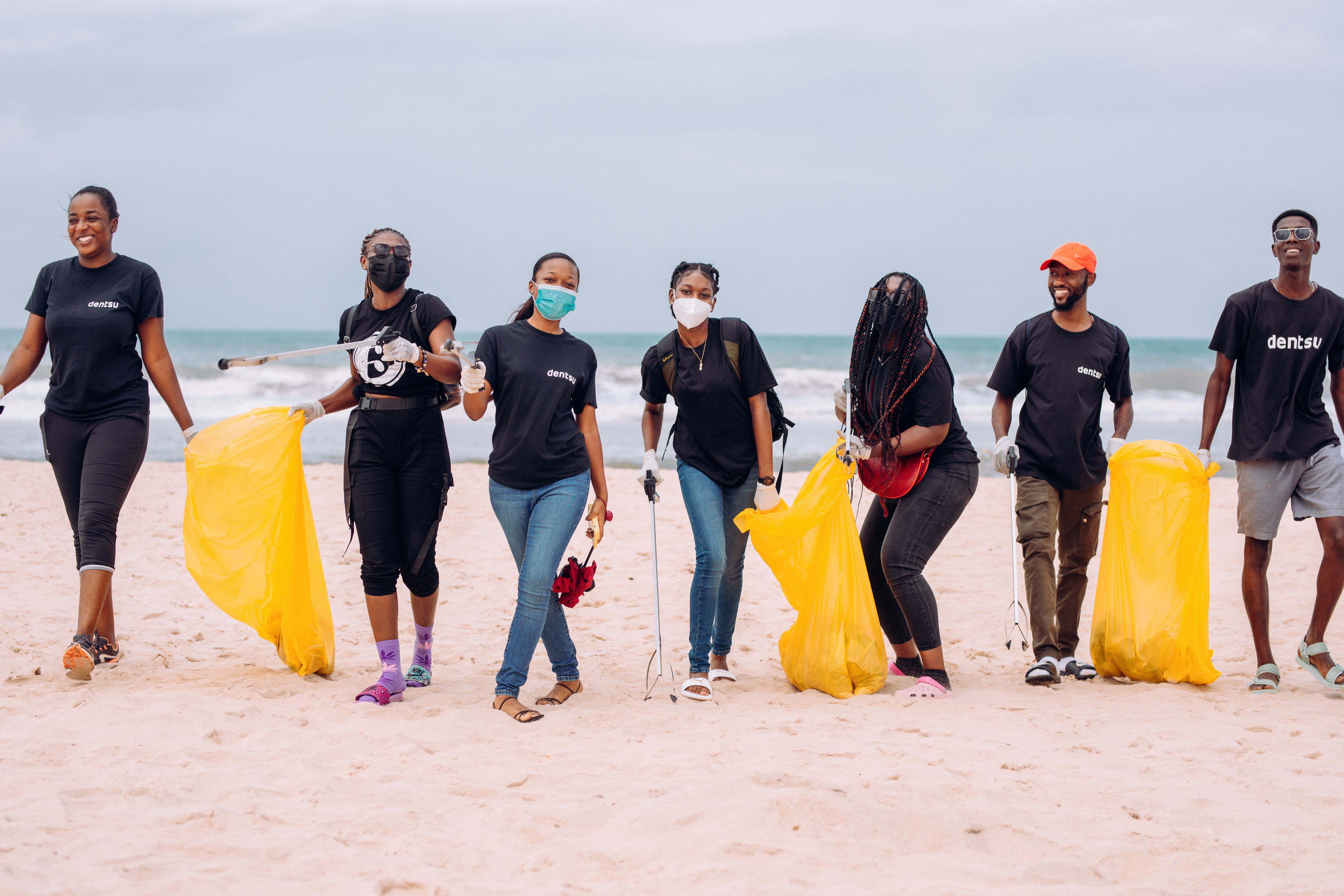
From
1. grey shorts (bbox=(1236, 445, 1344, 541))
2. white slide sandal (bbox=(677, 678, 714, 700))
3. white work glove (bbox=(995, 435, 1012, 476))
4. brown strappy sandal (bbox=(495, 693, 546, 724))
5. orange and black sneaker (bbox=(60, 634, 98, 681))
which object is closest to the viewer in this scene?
brown strappy sandal (bbox=(495, 693, 546, 724))

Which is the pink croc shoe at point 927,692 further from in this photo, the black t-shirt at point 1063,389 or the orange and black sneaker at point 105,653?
the orange and black sneaker at point 105,653

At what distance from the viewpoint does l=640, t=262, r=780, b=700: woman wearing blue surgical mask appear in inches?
156

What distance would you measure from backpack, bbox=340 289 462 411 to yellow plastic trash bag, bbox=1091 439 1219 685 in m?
2.47

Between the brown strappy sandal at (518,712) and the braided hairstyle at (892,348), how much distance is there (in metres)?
1.56

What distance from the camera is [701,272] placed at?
4.01 meters

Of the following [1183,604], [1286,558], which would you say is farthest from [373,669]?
[1286,558]

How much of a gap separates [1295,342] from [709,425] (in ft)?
7.47

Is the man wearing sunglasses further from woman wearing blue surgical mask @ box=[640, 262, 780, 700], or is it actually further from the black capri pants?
the black capri pants

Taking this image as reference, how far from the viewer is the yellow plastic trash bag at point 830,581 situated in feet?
12.8

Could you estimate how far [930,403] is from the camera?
3.88 meters

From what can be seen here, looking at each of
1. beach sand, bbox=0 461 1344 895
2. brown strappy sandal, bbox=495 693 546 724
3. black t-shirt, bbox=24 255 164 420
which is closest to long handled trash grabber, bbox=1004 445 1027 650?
beach sand, bbox=0 461 1344 895

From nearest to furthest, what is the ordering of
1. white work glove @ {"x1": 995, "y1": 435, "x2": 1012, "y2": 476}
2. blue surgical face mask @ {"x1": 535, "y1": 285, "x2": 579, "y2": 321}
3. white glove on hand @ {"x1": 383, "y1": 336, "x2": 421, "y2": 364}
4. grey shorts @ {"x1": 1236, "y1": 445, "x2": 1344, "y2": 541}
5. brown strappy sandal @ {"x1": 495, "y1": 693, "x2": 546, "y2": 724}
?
1. white glove on hand @ {"x1": 383, "y1": 336, "x2": 421, "y2": 364}
2. brown strappy sandal @ {"x1": 495, "y1": 693, "x2": 546, "y2": 724}
3. blue surgical face mask @ {"x1": 535, "y1": 285, "x2": 579, "y2": 321}
4. grey shorts @ {"x1": 1236, "y1": 445, "x2": 1344, "y2": 541}
5. white work glove @ {"x1": 995, "y1": 435, "x2": 1012, "y2": 476}

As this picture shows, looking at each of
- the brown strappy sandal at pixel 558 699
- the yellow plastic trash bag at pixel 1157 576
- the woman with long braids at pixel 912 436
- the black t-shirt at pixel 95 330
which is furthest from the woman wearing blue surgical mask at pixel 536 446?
the yellow plastic trash bag at pixel 1157 576

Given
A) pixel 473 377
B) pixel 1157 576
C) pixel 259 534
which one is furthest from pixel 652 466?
pixel 1157 576
